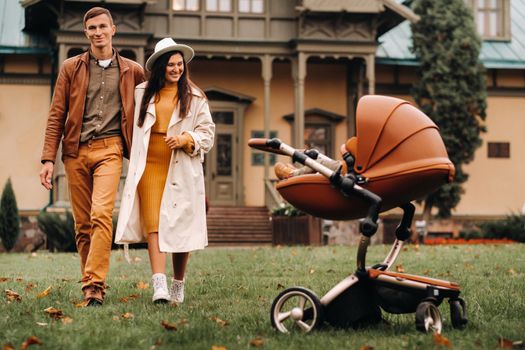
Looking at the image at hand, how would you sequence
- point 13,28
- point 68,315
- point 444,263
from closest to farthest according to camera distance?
1. point 68,315
2. point 444,263
3. point 13,28

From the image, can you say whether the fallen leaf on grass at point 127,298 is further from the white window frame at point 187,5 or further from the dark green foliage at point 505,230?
the white window frame at point 187,5

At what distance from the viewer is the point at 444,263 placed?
31.5 ft

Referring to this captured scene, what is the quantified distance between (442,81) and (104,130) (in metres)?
16.2

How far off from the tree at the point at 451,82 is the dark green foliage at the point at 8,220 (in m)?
10.6

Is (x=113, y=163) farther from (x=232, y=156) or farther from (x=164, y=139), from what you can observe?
(x=232, y=156)

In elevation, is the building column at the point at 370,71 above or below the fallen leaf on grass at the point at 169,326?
above

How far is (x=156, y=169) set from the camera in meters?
5.73

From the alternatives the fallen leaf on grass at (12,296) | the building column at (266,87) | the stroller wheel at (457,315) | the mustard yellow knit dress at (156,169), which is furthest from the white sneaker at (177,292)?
the building column at (266,87)

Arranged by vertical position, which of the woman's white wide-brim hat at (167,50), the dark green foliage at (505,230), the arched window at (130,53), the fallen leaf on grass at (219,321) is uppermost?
the arched window at (130,53)

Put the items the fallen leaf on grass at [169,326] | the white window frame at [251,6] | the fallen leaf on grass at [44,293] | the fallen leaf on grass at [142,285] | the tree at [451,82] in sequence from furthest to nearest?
the white window frame at [251,6] < the tree at [451,82] < the fallen leaf on grass at [142,285] < the fallen leaf on grass at [44,293] < the fallen leaf on grass at [169,326]

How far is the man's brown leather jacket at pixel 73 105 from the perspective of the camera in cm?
589

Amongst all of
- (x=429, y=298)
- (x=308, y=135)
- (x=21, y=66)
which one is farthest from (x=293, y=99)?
(x=429, y=298)

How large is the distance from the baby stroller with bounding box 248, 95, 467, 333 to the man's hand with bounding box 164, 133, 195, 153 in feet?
3.66

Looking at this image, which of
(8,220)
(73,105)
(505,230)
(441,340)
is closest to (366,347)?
(441,340)
